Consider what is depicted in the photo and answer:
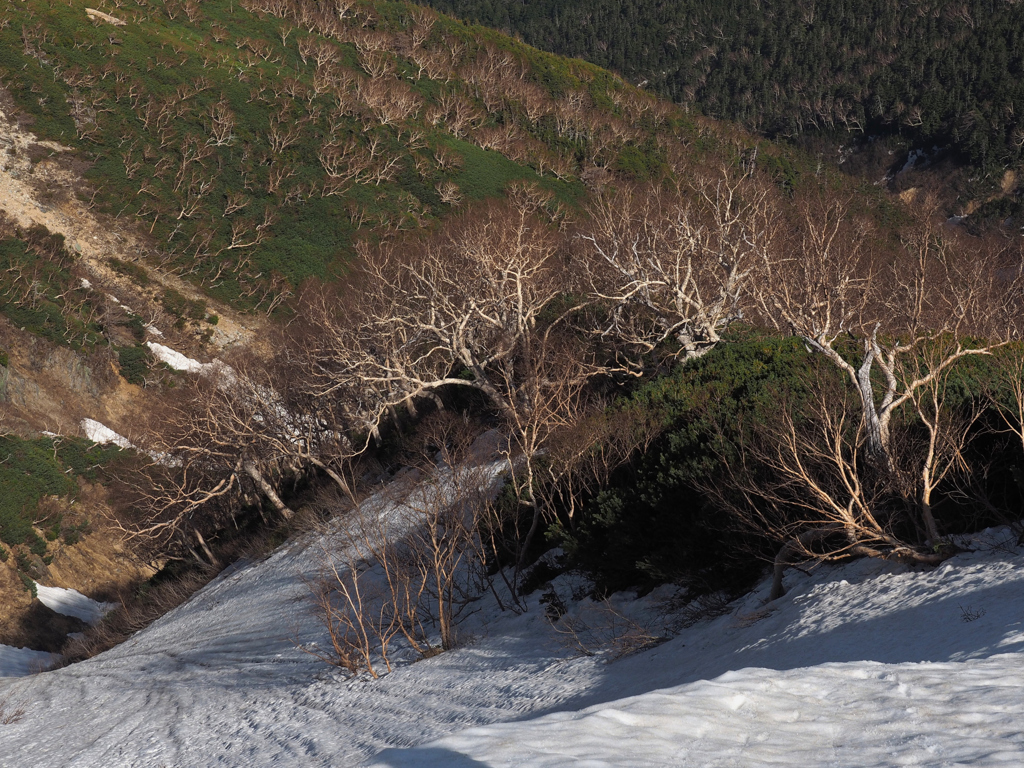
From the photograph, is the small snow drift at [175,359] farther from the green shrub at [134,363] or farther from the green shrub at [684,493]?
the green shrub at [684,493]

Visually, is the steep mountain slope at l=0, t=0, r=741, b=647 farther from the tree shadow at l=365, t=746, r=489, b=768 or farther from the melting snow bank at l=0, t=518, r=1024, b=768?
the tree shadow at l=365, t=746, r=489, b=768

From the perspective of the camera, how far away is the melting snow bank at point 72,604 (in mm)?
31408

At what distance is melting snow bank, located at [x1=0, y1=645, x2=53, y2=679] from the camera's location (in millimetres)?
27344

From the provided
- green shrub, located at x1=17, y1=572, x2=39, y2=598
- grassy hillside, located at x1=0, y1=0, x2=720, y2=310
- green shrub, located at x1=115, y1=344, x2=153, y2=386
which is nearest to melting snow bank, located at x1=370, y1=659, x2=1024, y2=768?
green shrub, located at x1=17, y1=572, x2=39, y2=598

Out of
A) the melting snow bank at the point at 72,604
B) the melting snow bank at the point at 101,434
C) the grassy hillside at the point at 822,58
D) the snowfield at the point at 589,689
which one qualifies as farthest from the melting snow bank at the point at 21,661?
the grassy hillside at the point at 822,58

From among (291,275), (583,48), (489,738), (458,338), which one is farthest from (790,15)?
(489,738)

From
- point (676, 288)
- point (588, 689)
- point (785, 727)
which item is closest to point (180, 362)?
point (676, 288)

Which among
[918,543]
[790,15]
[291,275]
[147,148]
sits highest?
[790,15]

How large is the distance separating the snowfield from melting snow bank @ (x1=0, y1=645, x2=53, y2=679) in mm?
5532

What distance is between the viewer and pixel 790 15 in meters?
115

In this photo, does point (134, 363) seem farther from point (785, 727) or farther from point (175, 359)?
point (785, 727)

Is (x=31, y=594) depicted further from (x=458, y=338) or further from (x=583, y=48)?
(x=583, y=48)

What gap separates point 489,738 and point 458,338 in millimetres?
19276

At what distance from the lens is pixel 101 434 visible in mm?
39125
